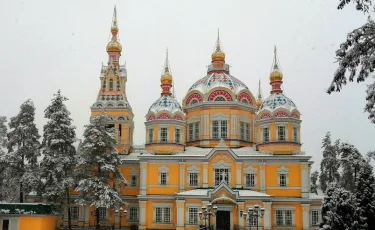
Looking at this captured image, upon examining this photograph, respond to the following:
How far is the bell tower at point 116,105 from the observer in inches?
2026

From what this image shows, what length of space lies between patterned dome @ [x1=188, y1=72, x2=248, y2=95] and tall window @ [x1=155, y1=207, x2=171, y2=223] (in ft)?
40.6

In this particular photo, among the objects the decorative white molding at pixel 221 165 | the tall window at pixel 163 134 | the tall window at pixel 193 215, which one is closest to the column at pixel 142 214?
the tall window at pixel 193 215

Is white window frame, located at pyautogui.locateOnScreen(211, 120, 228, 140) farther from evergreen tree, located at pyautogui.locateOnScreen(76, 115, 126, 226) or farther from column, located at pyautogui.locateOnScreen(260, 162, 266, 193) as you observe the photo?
evergreen tree, located at pyautogui.locateOnScreen(76, 115, 126, 226)

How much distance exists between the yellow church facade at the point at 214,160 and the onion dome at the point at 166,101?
10 centimetres

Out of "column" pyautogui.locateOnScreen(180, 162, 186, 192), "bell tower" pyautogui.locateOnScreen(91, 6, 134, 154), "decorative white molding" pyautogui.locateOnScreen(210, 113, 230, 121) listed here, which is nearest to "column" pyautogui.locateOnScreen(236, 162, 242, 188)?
"column" pyautogui.locateOnScreen(180, 162, 186, 192)

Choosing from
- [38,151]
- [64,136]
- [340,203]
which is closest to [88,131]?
[64,136]

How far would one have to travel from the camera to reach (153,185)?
151 feet

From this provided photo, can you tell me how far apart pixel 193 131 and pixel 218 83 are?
5.38 meters

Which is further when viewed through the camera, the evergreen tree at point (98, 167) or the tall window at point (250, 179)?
the tall window at point (250, 179)

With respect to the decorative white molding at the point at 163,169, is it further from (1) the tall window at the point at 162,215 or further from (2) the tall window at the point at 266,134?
(2) the tall window at the point at 266,134

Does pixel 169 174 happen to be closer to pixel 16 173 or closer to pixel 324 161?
pixel 16 173

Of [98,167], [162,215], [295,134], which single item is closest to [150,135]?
[98,167]

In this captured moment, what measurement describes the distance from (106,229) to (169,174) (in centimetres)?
801

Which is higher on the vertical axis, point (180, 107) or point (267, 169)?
point (180, 107)
